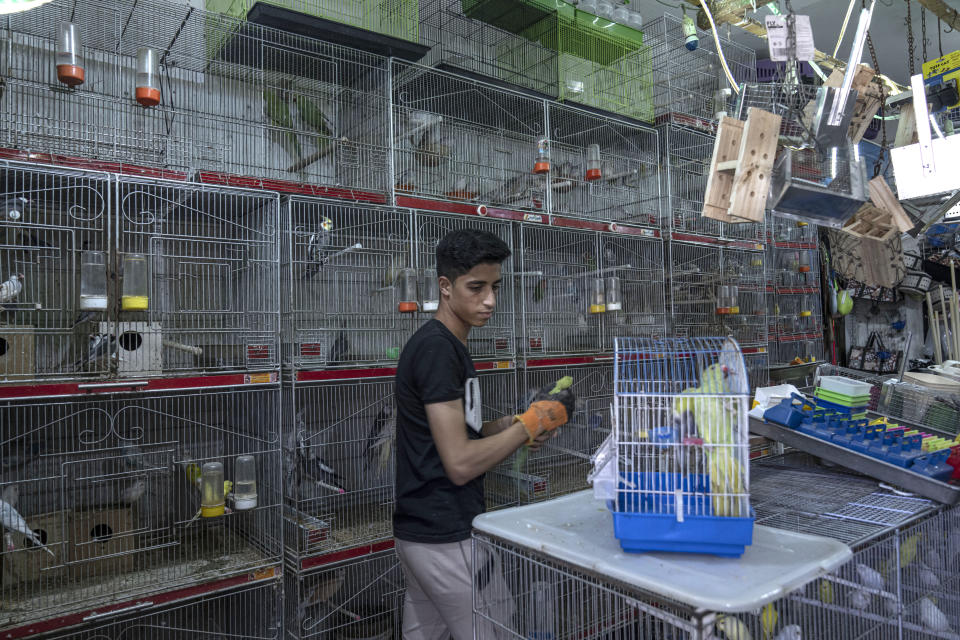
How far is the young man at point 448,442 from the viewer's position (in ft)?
5.99

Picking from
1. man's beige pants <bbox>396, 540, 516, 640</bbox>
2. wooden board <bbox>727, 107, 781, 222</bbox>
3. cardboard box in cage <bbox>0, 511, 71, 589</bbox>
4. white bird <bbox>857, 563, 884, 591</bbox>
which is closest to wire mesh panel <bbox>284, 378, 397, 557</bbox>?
cardboard box in cage <bbox>0, 511, 71, 589</bbox>

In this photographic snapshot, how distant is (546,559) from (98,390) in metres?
2.17

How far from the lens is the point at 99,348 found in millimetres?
2781

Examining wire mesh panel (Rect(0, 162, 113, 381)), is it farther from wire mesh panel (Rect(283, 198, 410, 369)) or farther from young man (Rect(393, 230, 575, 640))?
young man (Rect(393, 230, 575, 640))

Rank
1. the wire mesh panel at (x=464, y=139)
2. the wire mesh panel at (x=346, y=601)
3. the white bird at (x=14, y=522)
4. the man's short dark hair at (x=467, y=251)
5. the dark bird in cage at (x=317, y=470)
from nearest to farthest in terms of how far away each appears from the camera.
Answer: the man's short dark hair at (x=467, y=251), the white bird at (x=14, y=522), the wire mesh panel at (x=346, y=601), the dark bird in cage at (x=317, y=470), the wire mesh panel at (x=464, y=139)

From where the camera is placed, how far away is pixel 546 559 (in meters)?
1.46

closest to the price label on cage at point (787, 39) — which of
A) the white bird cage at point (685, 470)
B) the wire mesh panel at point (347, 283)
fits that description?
the white bird cage at point (685, 470)

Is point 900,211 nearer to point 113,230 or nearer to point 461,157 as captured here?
point 461,157

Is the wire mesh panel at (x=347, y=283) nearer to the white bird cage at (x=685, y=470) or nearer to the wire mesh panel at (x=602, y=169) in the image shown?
the wire mesh panel at (x=602, y=169)

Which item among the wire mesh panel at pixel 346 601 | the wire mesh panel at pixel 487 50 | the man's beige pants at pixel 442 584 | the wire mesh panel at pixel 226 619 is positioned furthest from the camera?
the wire mesh panel at pixel 487 50

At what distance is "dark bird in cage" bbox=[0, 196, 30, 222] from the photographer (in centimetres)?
266

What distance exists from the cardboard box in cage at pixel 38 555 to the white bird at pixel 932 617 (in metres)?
3.13

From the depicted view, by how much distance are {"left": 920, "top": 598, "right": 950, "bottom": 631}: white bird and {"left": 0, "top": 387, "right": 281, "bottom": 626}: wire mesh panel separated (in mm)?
2654

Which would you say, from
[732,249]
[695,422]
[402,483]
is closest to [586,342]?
[732,249]
